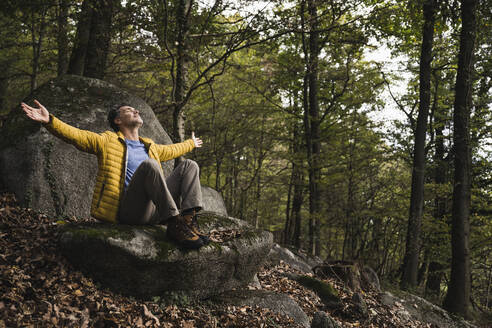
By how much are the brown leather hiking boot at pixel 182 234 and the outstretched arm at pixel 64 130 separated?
1398 mm

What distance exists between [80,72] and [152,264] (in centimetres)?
785

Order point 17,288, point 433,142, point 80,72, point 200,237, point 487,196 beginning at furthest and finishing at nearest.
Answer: point 433,142
point 487,196
point 80,72
point 200,237
point 17,288

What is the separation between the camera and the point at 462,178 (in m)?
8.40

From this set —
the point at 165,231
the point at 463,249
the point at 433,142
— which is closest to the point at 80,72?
the point at 165,231

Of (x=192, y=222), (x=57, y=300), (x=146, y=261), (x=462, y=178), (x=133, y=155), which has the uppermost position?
(x=462, y=178)

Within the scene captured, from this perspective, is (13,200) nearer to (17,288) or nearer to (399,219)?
(17,288)

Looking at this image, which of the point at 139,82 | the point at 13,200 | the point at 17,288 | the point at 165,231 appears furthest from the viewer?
the point at 139,82

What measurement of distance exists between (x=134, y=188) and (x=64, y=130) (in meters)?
1.07

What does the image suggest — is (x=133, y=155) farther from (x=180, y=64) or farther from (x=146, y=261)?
(x=180, y=64)

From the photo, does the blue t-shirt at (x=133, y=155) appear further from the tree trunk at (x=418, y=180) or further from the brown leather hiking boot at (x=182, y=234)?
the tree trunk at (x=418, y=180)

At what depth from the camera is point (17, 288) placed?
297cm

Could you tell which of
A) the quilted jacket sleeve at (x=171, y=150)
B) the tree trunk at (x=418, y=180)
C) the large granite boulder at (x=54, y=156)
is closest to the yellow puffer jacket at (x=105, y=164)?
the quilted jacket sleeve at (x=171, y=150)

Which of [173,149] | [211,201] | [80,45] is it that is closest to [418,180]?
[211,201]

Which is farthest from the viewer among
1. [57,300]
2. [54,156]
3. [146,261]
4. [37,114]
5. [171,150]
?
[54,156]
